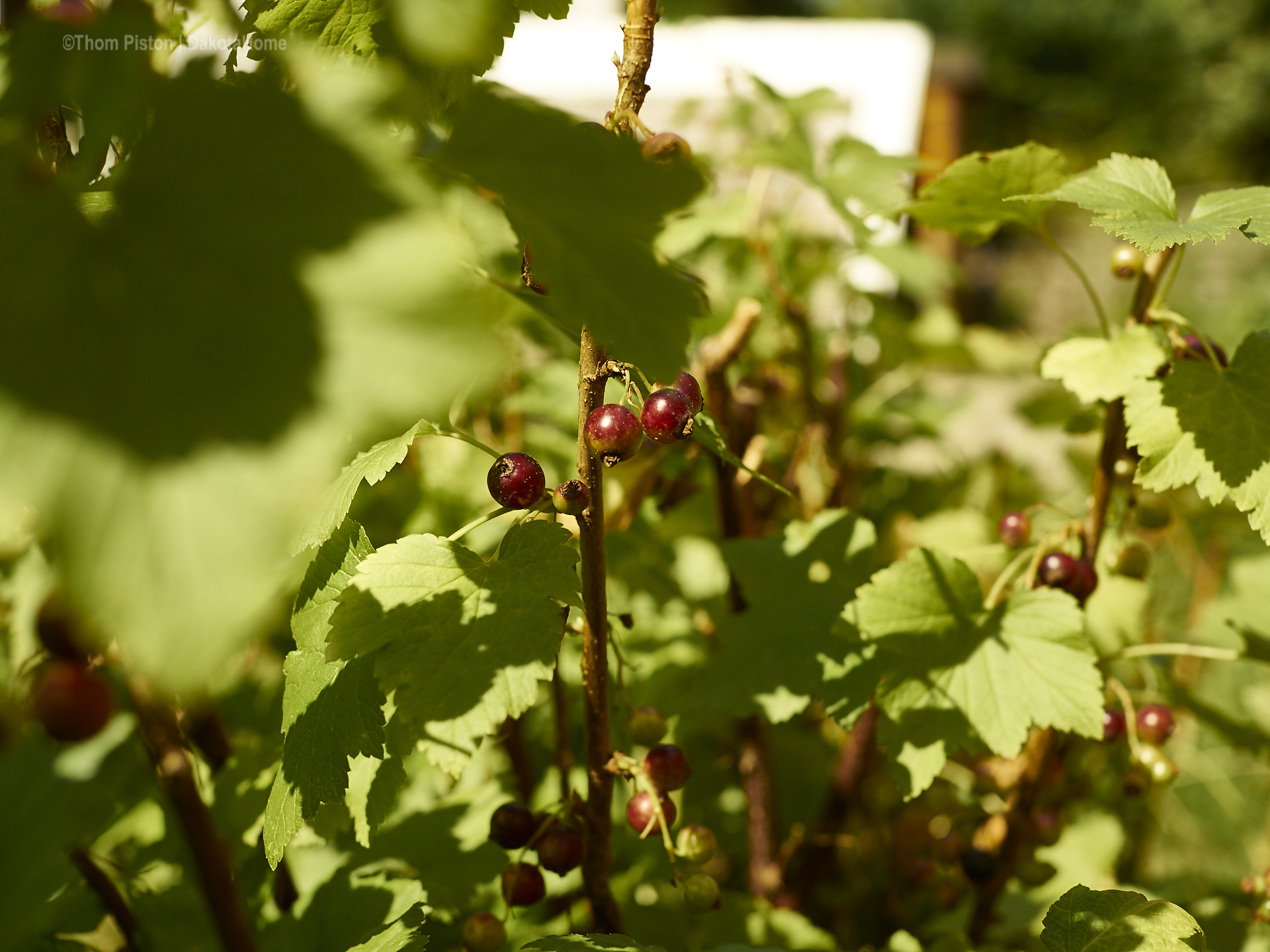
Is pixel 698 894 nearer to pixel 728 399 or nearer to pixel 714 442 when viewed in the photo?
pixel 714 442

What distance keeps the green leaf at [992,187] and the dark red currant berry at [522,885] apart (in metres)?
0.82

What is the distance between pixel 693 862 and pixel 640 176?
654 mm

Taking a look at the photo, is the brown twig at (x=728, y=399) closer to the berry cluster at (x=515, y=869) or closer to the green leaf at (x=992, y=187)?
the green leaf at (x=992, y=187)

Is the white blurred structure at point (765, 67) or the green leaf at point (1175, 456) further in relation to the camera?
the white blurred structure at point (765, 67)

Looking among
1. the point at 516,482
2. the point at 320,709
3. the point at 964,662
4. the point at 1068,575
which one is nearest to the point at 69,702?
the point at 320,709

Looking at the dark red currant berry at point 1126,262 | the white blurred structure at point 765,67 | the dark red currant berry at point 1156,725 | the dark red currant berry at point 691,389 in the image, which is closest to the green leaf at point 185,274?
the dark red currant berry at point 691,389

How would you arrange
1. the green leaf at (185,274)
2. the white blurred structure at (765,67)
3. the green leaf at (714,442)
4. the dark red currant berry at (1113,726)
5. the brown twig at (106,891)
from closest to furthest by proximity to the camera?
the green leaf at (185,274), the green leaf at (714,442), the brown twig at (106,891), the dark red currant berry at (1113,726), the white blurred structure at (765,67)

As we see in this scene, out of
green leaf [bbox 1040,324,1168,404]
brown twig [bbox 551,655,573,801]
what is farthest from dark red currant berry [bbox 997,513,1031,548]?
brown twig [bbox 551,655,573,801]

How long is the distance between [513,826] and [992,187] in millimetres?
839

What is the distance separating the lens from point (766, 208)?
1.82 metres

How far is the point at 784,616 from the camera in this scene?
0.97m

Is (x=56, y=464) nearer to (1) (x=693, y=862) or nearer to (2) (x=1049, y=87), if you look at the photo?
(1) (x=693, y=862)

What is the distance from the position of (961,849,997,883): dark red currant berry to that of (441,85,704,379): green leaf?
0.89 meters

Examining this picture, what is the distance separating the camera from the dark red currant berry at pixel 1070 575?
2.92 feet
